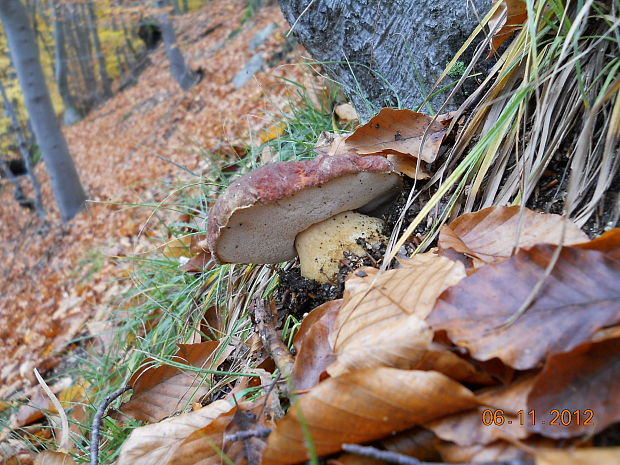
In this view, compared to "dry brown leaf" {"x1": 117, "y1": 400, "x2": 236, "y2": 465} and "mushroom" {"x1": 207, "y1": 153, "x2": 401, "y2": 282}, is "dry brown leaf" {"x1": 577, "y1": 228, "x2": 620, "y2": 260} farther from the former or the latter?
"dry brown leaf" {"x1": 117, "y1": 400, "x2": 236, "y2": 465}

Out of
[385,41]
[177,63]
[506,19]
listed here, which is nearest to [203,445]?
[506,19]

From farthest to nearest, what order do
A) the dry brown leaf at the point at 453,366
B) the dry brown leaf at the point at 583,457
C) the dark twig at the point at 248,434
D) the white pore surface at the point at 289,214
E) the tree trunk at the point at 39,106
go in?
1. the tree trunk at the point at 39,106
2. the white pore surface at the point at 289,214
3. the dark twig at the point at 248,434
4. the dry brown leaf at the point at 453,366
5. the dry brown leaf at the point at 583,457

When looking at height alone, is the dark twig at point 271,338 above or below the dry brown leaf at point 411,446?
below

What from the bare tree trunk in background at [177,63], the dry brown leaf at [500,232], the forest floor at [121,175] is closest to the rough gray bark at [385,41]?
the forest floor at [121,175]

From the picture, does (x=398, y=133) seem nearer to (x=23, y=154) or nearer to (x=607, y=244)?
(x=607, y=244)

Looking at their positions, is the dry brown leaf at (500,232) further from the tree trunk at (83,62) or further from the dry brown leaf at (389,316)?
the tree trunk at (83,62)

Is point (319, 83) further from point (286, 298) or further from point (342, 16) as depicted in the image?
point (286, 298)

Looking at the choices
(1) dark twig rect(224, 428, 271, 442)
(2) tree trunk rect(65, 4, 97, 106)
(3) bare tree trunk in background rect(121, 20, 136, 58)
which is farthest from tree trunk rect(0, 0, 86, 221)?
(3) bare tree trunk in background rect(121, 20, 136, 58)

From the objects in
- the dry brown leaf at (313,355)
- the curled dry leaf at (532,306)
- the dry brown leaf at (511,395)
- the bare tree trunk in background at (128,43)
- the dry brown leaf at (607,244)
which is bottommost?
the dry brown leaf at (313,355)
